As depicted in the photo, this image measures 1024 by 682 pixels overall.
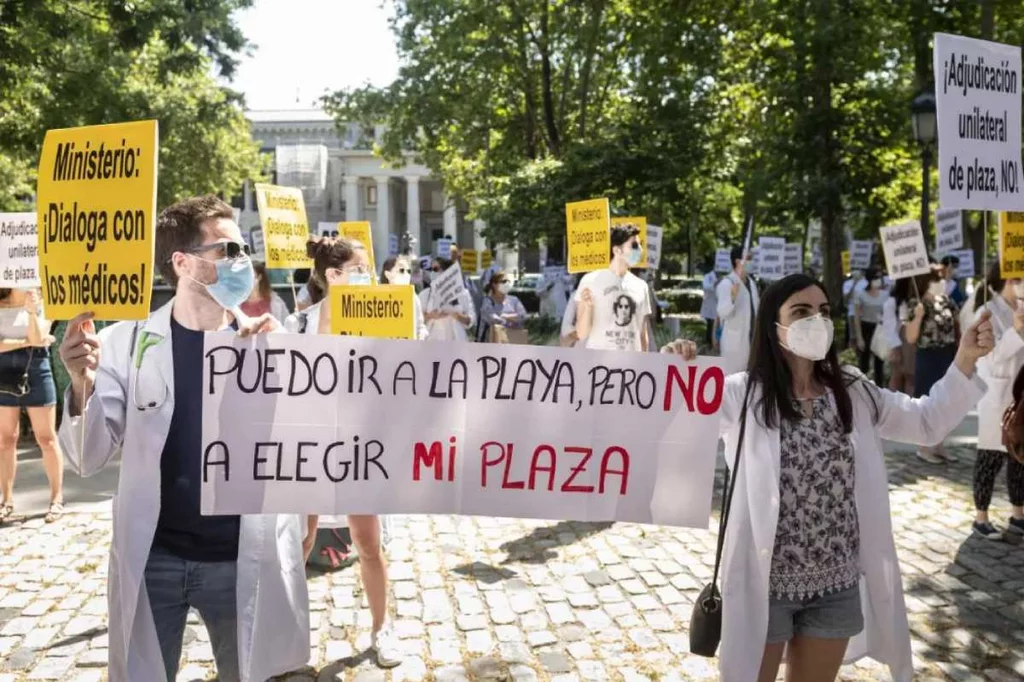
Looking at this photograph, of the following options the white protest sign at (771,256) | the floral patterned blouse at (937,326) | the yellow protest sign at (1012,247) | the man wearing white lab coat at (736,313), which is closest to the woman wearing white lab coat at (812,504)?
the yellow protest sign at (1012,247)

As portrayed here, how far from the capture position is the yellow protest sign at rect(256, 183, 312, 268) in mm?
6848

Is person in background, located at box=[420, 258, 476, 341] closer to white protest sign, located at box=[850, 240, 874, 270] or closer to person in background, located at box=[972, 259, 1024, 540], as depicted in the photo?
person in background, located at box=[972, 259, 1024, 540]

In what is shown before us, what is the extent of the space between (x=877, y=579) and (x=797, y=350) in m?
0.77

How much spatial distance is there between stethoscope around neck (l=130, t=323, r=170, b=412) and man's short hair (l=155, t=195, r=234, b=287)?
214 mm

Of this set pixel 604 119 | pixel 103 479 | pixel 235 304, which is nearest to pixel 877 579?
pixel 235 304

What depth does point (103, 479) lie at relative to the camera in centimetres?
838

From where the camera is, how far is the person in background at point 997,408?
242 inches


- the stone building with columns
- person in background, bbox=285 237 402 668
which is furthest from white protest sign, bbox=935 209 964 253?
the stone building with columns

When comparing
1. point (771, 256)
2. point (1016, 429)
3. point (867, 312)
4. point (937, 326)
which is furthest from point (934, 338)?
point (771, 256)

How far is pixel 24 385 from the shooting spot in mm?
7055

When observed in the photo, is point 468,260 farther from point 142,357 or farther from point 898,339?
point 142,357

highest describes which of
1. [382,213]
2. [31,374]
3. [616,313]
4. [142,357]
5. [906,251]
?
[382,213]

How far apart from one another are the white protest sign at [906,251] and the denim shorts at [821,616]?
206 inches

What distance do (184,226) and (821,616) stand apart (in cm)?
232
